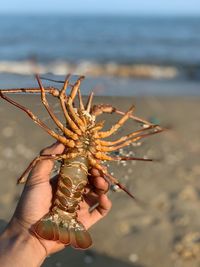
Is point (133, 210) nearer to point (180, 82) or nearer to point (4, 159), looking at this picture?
point (4, 159)

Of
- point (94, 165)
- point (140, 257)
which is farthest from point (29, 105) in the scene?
point (140, 257)

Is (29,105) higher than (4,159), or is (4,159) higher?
(29,105)

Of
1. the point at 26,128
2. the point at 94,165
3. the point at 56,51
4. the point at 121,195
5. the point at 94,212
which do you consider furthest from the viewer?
the point at 56,51

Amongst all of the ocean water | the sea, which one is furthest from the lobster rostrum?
the ocean water

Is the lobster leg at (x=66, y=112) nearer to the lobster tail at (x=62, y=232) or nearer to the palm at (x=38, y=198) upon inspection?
the palm at (x=38, y=198)

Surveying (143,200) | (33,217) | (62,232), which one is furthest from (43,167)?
(143,200)

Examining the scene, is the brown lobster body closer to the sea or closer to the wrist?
the wrist
